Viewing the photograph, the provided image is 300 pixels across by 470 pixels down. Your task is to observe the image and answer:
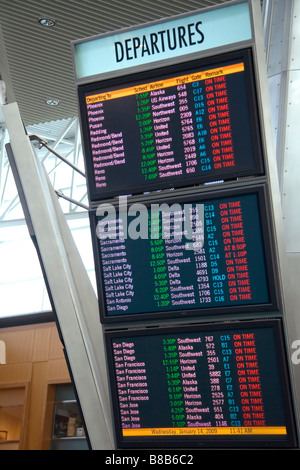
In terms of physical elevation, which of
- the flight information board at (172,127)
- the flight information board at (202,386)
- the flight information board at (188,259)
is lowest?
the flight information board at (202,386)

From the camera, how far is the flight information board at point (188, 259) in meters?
4.11

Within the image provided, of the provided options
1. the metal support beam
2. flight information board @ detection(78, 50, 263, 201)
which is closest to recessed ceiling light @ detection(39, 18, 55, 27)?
the metal support beam

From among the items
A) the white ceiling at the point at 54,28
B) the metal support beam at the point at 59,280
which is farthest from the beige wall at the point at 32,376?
the metal support beam at the point at 59,280

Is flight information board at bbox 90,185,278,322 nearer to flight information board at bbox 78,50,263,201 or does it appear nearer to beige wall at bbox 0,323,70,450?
flight information board at bbox 78,50,263,201

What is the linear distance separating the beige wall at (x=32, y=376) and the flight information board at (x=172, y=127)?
24.8 feet

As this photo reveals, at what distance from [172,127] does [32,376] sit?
8509 millimetres

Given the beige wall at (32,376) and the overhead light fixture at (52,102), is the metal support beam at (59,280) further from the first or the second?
the beige wall at (32,376)

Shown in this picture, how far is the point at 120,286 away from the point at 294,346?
45.6 inches

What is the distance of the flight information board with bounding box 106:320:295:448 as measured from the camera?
400cm

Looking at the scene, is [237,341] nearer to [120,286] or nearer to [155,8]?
[120,286]

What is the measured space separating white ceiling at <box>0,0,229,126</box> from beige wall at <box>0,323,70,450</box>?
4.43 metres

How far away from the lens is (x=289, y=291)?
165 inches

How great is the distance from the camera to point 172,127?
14.3ft

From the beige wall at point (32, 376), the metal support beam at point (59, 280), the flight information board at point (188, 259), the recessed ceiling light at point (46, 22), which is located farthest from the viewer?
the beige wall at point (32, 376)
